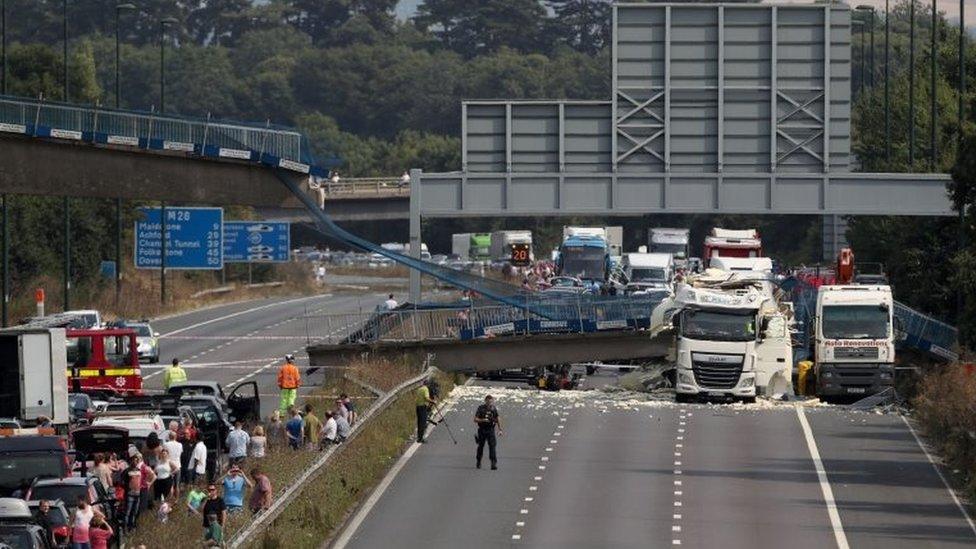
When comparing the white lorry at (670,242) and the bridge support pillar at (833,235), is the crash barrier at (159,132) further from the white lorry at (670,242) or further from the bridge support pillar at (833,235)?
the white lorry at (670,242)

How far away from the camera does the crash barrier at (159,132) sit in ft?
168

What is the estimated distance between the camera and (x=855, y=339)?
185ft

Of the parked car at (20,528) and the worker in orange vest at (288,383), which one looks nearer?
the parked car at (20,528)

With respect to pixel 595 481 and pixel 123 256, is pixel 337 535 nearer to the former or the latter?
pixel 595 481

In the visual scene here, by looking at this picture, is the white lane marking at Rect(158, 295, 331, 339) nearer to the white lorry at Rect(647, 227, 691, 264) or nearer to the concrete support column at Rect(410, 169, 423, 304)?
the white lorry at Rect(647, 227, 691, 264)

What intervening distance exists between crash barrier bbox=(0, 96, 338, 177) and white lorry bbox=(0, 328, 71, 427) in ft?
24.1

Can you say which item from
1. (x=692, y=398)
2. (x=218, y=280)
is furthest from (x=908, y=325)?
(x=218, y=280)

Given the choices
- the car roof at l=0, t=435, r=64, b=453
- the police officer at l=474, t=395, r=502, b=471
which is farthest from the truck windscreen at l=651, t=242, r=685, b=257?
the car roof at l=0, t=435, r=64, b=453

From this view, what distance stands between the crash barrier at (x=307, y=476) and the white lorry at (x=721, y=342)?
6435 millimetres

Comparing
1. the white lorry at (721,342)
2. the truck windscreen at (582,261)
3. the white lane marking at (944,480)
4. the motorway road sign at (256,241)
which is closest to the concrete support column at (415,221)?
the white lorry at (721,342)

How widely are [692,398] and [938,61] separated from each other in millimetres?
31281

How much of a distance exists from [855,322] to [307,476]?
23461 mm

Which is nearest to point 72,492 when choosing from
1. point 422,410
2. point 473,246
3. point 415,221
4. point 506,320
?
point 422,410

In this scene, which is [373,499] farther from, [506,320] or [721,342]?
[506,320]
